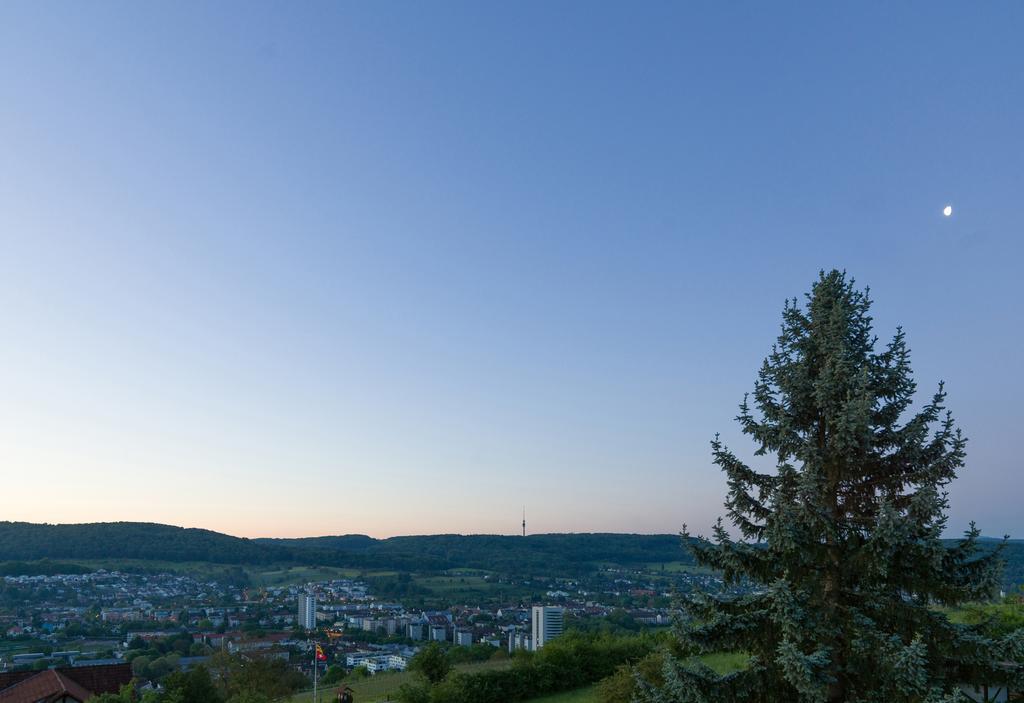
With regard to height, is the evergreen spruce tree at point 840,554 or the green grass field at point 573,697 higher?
the evergreen spruce tree at point 840,554

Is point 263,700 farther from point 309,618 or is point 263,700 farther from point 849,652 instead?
point 309,618

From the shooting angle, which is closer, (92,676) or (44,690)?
(44,690)

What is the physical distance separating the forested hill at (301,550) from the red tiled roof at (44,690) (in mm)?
121098

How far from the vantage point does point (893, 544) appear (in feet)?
33.7

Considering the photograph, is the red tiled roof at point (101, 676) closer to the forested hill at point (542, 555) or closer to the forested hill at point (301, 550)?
the forested hill at point (301, 550)

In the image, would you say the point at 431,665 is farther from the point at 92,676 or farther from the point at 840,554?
the point at 840,554

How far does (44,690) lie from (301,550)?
6591 inches

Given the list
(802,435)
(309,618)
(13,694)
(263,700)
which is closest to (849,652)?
(802,435)

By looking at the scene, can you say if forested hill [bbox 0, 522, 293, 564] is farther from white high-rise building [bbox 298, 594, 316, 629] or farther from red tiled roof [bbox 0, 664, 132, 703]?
red tiled roof [bbox 0, 664, 132, 703]

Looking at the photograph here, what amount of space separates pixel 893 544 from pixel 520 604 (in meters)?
125

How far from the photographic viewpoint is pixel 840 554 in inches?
444

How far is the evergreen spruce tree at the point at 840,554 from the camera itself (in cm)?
1037

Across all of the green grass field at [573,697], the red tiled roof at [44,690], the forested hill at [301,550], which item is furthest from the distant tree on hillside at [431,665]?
the forested hill at [301,550]

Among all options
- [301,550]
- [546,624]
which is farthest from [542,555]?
[546,624]
